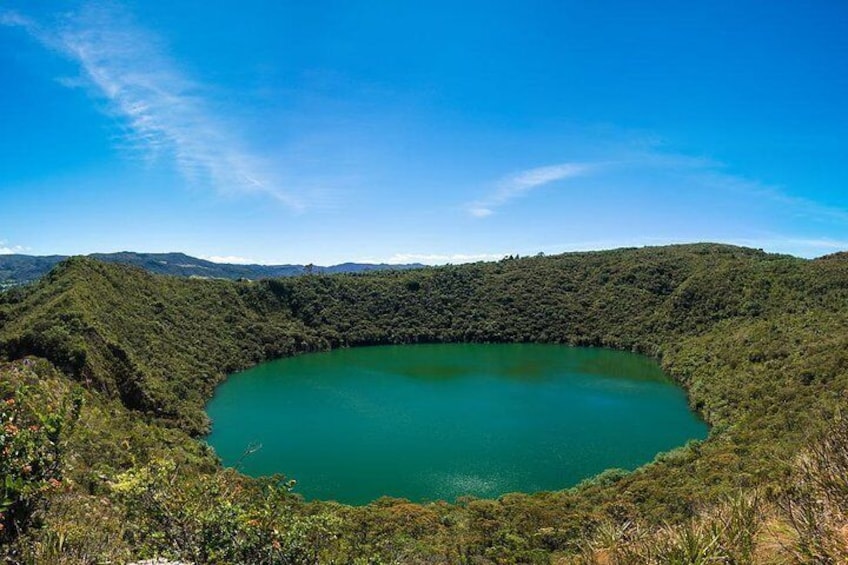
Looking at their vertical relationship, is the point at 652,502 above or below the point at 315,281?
below

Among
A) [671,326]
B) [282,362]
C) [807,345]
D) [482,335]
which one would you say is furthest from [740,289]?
[282,362]

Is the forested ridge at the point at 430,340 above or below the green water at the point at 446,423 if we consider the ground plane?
above

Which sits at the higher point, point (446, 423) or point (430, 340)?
point (430, 340)

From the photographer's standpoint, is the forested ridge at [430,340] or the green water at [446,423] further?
the green water at [446,423]

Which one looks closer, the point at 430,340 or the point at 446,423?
the point at 446,423

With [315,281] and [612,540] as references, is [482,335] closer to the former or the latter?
[315,281]
